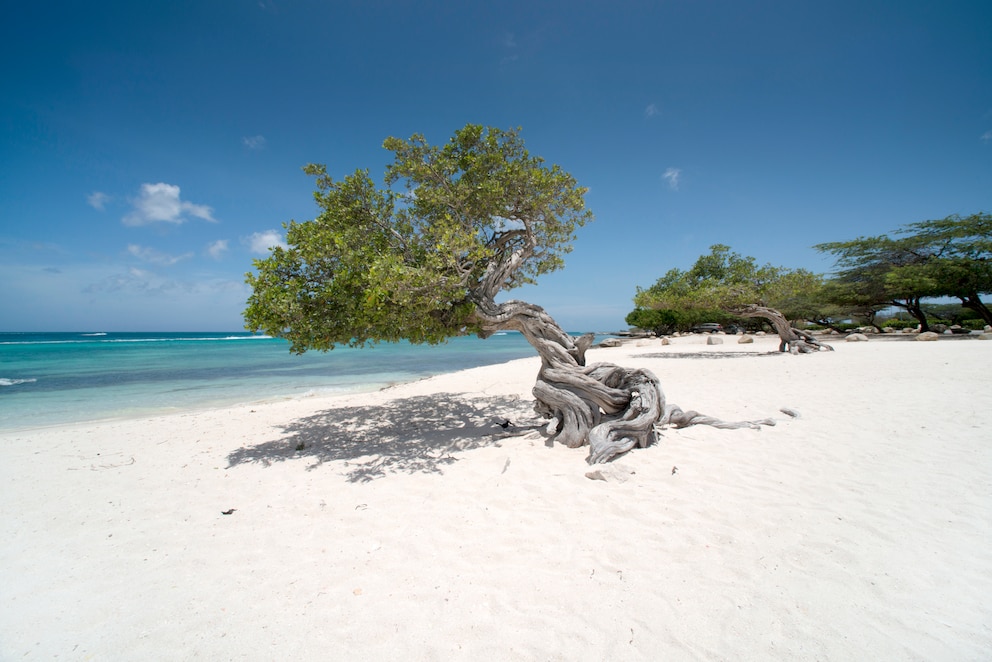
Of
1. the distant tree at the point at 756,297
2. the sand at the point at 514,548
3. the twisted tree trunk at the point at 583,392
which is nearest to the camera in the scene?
the sand at the point at 514,548

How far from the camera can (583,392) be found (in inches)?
272

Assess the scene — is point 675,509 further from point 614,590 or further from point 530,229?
point 530,229

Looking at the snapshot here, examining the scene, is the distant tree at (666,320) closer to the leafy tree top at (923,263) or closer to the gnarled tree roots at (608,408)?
the leafy tree top at (923,263)

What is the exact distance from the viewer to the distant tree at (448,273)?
5973 millimetres

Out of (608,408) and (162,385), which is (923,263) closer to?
(608,408)

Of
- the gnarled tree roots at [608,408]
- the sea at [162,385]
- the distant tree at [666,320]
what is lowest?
the sea at [162,385]

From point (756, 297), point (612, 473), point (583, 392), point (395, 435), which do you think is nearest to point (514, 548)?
point (612, 473)

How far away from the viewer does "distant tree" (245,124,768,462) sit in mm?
5973

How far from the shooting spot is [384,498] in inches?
192

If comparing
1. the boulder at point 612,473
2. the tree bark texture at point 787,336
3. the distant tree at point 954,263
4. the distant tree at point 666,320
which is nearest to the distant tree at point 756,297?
the tree bark texture at point 787,336

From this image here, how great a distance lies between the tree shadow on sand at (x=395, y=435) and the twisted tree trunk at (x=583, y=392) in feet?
3.94

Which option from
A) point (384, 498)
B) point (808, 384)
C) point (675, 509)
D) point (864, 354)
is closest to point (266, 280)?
point (384, 498)

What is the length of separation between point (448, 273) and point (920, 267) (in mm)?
31317

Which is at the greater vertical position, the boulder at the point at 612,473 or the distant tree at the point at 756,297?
the distant tree at the point at 756,297
